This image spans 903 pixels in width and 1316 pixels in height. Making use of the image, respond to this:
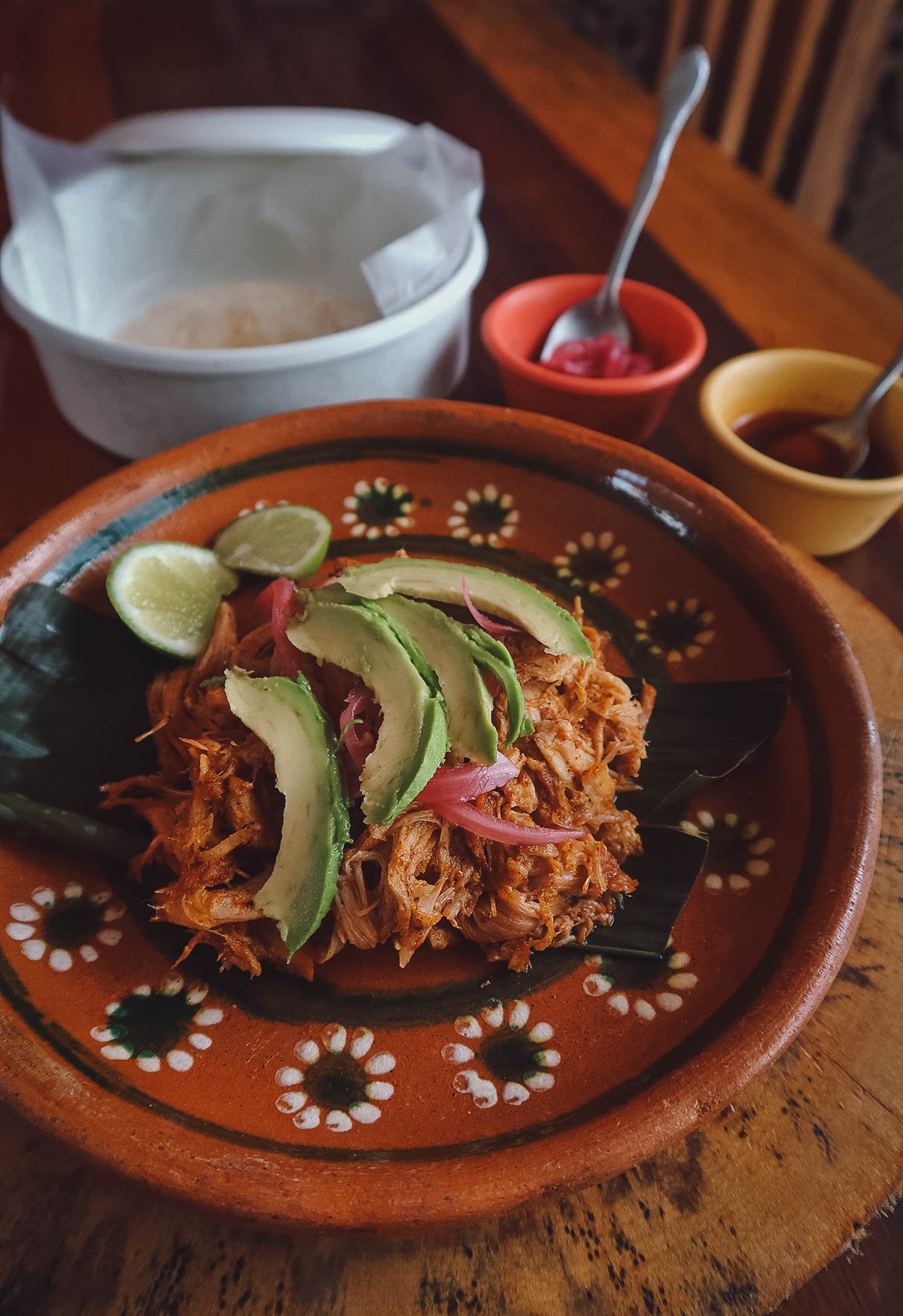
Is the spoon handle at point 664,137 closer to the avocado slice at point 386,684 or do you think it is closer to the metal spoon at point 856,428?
the metal spoon at point 856,428

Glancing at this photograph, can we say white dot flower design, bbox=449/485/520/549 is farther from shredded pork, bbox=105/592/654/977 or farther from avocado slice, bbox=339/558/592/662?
shredded pork, bbox=105/592/654/977

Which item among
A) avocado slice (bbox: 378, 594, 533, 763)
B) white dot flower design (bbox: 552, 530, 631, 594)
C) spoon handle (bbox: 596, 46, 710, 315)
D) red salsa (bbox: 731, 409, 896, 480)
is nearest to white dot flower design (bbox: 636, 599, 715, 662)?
white dot flower design (bbox: 552, 530, 631, 594)

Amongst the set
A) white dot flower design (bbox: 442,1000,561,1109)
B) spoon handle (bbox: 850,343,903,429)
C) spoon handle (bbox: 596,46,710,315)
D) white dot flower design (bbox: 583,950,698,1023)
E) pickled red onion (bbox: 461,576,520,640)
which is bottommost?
white dot flower design (bbox: 442,1000,561,1109)

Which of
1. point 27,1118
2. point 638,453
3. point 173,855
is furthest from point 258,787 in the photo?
point 638,453

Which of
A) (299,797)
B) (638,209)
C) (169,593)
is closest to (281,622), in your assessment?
(169,593)

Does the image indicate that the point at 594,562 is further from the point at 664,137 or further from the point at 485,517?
the point at 664,137
